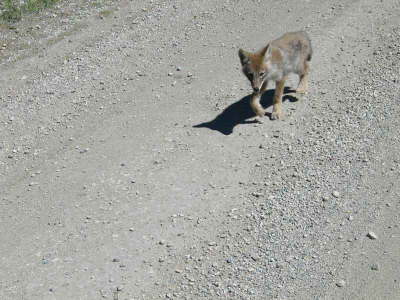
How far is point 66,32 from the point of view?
16.8 m

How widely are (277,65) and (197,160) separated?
2666 millimetres

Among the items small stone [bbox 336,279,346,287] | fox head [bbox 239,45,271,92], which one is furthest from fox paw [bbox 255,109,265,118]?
small stone [bbox 336,279,346,287]

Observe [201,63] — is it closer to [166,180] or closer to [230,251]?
[166,180]

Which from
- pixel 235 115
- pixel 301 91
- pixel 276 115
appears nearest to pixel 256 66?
pixel 276 115

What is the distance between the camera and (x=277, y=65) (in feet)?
40.1

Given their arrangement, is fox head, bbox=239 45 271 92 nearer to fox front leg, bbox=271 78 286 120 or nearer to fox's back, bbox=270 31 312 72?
fox front leg, bbox=271 78 286 120

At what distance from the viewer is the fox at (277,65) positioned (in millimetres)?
11773

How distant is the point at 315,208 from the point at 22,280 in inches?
198

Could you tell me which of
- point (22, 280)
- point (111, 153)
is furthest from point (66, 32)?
point (22, 280)

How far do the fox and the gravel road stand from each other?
1.26 feet

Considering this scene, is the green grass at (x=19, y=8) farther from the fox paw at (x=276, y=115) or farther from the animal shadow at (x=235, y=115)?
the fox paw at (x=276, y=115)

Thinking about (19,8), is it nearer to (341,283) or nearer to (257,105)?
(257,105)

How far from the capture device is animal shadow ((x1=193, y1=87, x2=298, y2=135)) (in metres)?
12.3

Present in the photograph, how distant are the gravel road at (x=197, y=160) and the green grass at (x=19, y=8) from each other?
0.94 m
